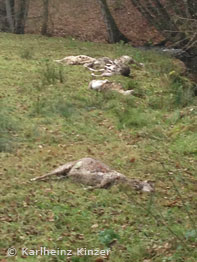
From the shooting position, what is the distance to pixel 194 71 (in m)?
16.5

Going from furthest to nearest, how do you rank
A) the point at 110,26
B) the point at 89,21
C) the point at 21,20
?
the point at 89,21, the point at 21,20, the point at 110,26

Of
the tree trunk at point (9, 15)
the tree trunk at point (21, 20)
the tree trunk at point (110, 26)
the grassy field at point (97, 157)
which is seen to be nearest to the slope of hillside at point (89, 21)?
the tree trunk at point (21, 20)

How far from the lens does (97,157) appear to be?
799cm

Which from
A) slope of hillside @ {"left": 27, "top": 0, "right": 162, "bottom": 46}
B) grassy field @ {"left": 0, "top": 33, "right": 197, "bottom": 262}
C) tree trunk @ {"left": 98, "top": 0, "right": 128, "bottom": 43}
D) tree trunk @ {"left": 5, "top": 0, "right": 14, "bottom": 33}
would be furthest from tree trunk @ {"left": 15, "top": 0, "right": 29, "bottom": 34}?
grassy field @ {"left": 0, "top": 33, "right": 197, "bottom": 262}

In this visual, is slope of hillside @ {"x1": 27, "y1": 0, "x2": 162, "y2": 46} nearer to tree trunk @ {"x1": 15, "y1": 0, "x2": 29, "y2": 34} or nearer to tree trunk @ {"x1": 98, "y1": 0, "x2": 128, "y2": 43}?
tree trunk @ {"x1": 15, "y1": 0, "x2": 29, "y2": 34}

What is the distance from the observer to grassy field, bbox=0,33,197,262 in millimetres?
5428

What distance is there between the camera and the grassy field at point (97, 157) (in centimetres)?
543

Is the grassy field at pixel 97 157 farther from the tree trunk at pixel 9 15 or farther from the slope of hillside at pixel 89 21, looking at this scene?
the slope of hillside at pixel 89 21

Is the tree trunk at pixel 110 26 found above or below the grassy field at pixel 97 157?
below

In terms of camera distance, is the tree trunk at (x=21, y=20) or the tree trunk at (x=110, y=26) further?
the tree trunk at (x=21, y=20)

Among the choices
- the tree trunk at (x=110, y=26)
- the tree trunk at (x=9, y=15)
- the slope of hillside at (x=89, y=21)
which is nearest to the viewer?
the tree trunk at (x=110, y=26)

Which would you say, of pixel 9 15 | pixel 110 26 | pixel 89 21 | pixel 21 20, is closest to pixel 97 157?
pixel 110 26

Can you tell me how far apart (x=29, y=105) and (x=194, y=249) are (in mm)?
6095

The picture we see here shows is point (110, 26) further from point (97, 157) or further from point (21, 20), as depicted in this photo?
point (97, 157)
